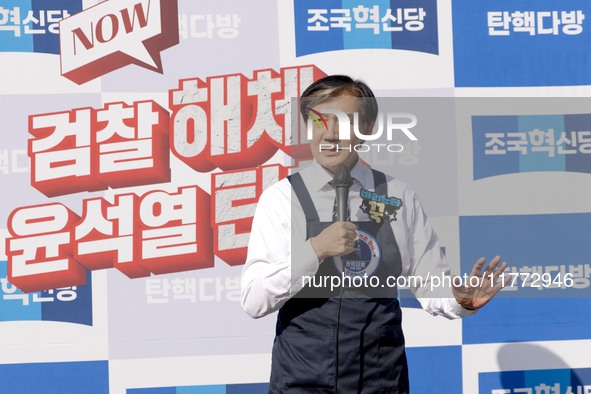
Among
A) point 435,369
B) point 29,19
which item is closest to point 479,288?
point 435,369

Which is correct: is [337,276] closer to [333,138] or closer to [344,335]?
[344,335]

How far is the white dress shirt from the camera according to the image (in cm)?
102

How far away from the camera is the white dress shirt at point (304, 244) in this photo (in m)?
1.02

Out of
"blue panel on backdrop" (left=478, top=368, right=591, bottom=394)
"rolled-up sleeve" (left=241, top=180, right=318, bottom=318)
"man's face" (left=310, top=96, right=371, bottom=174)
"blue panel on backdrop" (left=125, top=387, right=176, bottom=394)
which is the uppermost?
"man's face" (left=310, top=96, right=371, bottom=174)

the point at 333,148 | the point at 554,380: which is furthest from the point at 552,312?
the point at 333,148

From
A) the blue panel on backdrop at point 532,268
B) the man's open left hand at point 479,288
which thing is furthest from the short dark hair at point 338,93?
the blue panel on backdrop at point 532,268

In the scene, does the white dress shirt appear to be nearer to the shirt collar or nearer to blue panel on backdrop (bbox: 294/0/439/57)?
the shirt collar

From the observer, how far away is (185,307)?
1916 millimetres

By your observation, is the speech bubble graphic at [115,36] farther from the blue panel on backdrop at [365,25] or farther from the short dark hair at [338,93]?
the short dark hair at [338,93]

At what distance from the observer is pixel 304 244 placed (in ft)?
3.39

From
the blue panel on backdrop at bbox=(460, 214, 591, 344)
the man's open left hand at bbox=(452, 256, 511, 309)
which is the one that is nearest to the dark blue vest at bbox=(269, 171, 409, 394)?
the man's open left hand at bbox=(452, 256, 511, 309)

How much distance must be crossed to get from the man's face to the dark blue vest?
0.10 meters

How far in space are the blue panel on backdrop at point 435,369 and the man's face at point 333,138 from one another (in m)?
1.17

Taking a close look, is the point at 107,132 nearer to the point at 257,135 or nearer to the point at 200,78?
the point at 200,78
